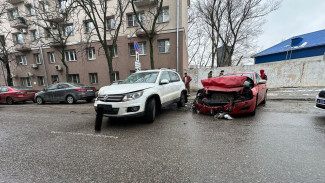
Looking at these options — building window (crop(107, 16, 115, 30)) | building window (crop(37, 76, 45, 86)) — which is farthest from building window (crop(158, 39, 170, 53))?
building window (crop(37, 76, 45, 86))

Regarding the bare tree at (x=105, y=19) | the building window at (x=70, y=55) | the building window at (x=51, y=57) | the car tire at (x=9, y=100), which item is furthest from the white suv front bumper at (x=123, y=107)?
the building window at (x=51, y=57)

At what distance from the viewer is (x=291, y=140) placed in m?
2.82

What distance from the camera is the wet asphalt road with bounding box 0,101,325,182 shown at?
Answer: 193cm

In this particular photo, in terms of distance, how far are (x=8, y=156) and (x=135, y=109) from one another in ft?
8.72

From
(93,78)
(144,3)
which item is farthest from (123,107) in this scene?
(93,78)

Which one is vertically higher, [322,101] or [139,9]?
[139,9]

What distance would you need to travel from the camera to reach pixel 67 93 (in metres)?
8.80

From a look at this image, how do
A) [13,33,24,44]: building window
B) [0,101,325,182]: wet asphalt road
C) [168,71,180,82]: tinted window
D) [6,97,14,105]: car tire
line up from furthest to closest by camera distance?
1. [13,33,24,44]: building window
2. [6,97,14,105]: car tire
3. [168,71,180,82]: tinted window
4. [0,101,325,182]: wet asphalt road

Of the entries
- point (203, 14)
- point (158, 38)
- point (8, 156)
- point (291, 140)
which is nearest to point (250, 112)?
point (291, 140)

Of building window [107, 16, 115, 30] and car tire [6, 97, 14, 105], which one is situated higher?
building window [107, 16, 115, 30]

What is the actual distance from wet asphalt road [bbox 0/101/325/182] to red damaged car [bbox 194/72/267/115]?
471 mm

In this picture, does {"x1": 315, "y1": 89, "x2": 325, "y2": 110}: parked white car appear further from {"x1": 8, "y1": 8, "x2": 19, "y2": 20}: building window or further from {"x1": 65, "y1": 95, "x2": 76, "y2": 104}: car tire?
{"x1": 8, "y1": 8, "x2": 19, "y2": 20}: building window

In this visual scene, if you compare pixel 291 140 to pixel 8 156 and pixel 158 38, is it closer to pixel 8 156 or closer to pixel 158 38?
pixel 8 156

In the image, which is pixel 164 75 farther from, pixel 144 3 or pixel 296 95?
pixel 144 3
